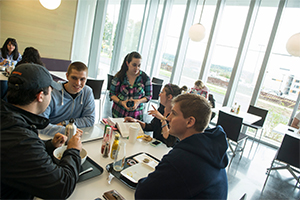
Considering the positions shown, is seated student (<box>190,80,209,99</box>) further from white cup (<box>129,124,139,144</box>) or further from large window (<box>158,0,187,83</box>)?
white cup (<box>129,124,139,144</box>)

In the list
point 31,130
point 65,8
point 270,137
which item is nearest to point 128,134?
point 31,130

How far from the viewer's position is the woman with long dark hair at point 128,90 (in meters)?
2.55

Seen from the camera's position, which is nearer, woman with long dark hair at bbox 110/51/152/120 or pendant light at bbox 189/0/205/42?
woman with long dark hair at bbox 110/51/152/120

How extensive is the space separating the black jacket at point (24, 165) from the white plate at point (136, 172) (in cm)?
40

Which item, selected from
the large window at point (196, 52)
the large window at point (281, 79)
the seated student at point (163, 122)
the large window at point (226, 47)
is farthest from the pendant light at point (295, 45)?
the seated student at point (163, 122)

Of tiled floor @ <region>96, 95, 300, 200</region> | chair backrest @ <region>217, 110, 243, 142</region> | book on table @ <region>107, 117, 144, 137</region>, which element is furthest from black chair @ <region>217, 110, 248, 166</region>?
book on table @ <region>107, 117, 144, 137</region>

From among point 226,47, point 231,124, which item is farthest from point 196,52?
point 231,124

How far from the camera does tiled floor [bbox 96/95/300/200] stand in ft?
9.15

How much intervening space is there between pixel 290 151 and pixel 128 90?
264 cm

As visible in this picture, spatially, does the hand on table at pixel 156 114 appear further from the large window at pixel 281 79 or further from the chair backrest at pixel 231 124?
the large window at pixel 281 79

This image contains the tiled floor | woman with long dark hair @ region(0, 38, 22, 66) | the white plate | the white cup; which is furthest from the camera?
woman with long dark hair @ region(0, 38, 22, 66)

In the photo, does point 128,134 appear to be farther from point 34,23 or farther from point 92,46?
point 92,46

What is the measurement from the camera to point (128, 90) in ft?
8.52

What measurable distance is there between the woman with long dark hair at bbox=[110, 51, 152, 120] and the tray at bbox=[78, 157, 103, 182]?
121 centimetres
